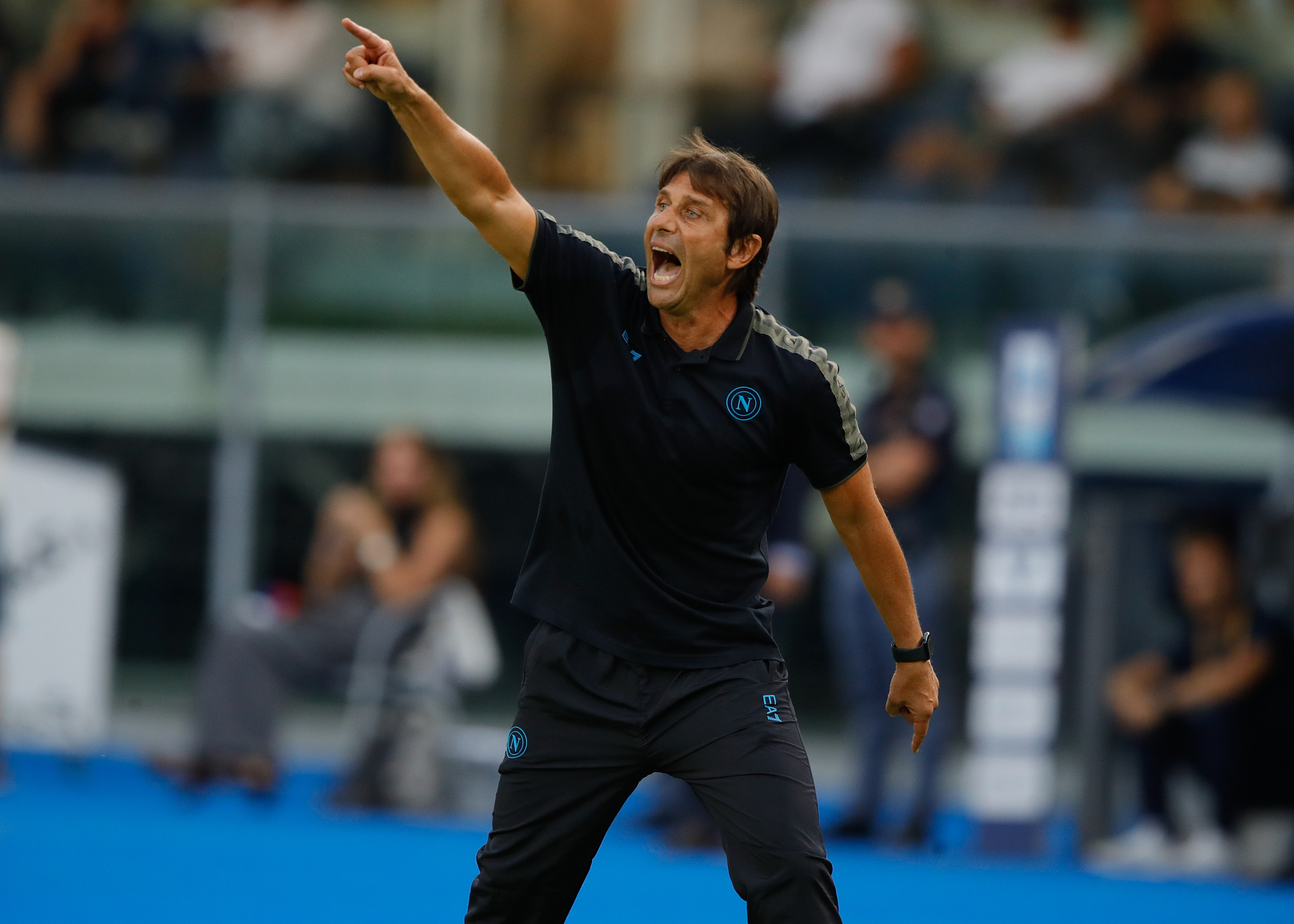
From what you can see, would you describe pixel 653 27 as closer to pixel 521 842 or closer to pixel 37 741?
pixel 37 741

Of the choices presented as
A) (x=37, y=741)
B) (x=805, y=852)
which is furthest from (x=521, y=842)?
(x=37, y=741)

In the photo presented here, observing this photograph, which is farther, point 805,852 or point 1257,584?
point 1257,584

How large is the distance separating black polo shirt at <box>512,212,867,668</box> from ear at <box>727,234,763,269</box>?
0.46 feet

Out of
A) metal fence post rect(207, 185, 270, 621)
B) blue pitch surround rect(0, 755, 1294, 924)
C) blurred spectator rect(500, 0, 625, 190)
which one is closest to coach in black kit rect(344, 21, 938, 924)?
blue pitch surround rect(0, 755, 1294, 924)

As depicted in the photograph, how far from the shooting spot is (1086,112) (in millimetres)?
10500

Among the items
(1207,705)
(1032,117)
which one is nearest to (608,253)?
(1207,705)

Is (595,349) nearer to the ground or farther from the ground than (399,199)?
nearer to the ground

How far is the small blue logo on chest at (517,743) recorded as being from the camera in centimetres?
380

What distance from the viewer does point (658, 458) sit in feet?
12.4

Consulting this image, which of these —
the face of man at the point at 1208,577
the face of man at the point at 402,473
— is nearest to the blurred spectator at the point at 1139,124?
the face of man at the point at 1208,577

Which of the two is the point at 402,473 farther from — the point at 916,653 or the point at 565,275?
the point at 916,653

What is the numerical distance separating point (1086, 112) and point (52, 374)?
646cm

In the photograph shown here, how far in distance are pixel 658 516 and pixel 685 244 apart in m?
0.62

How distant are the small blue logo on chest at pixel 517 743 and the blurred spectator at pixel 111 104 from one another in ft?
27.0
